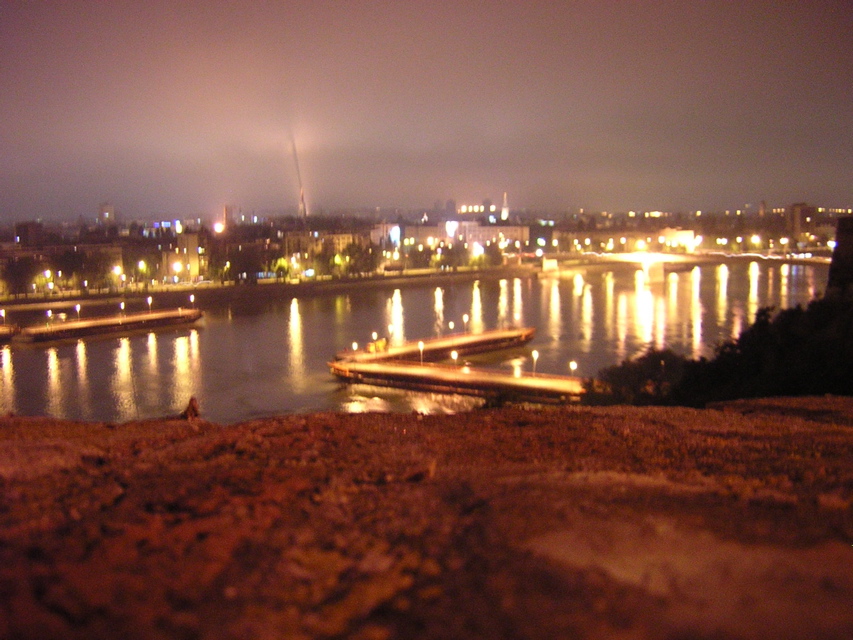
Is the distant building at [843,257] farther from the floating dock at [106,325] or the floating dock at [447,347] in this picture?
the floating dock at [106,325]

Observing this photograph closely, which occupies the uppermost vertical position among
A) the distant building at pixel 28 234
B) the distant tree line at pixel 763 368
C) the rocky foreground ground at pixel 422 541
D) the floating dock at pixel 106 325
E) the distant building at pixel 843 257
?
the distant building at pixel 28 234

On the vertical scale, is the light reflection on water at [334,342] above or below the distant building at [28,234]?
→ below

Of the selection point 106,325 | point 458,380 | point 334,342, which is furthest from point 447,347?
point 106,325

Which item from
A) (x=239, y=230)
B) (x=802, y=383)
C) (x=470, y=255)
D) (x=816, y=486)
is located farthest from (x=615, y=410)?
(x=239, y=230)

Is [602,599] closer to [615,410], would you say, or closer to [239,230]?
[615,410]

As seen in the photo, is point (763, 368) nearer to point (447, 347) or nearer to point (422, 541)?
point (422, 541)

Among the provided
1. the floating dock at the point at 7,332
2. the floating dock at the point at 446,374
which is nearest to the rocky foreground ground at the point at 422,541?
the floating dock at the point at 446,374

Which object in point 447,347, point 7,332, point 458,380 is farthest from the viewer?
point 7,332
